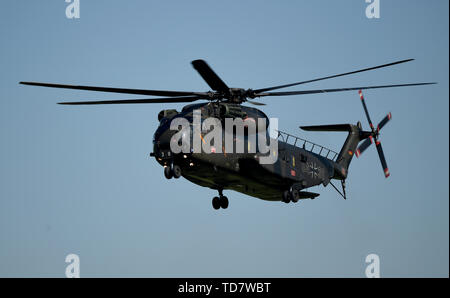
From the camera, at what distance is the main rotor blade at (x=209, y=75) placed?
89.3 ft

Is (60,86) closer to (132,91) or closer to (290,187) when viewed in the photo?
(132,91)

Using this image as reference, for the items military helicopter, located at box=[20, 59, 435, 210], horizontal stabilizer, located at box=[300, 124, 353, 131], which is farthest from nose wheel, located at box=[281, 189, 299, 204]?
horizontal stabilizer, located at box=[300, 124, 353, 131]

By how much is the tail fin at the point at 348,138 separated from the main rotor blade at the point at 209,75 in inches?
587

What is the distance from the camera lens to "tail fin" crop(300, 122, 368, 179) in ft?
147

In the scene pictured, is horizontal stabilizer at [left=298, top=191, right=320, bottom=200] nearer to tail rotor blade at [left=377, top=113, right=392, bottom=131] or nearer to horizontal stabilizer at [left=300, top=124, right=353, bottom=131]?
horizontal stabilizer at [left=300, top=124, right=353, bottom=131]

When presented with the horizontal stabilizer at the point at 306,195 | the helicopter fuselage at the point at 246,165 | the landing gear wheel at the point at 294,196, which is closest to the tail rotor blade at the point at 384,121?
the helicopter fuselage at the point at 246,165

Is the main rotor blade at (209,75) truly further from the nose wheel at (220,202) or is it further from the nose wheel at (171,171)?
the nose wheel at (220,202)

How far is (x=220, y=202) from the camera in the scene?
38.9m

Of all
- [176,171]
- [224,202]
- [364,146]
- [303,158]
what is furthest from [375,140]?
[176,171]

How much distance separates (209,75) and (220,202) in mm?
12120

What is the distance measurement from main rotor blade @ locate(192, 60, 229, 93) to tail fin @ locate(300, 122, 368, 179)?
14.9 metres

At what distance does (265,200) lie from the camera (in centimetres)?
4150

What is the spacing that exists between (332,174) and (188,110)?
12947 mm
